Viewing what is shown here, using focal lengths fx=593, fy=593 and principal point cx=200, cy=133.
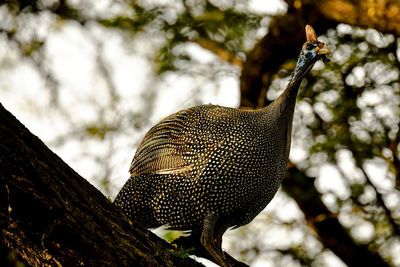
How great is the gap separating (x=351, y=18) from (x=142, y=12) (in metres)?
1.68

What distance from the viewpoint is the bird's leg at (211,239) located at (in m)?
2.84

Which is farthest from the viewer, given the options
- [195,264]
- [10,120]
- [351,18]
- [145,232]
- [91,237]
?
[351,18]

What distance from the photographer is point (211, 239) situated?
9.39ft

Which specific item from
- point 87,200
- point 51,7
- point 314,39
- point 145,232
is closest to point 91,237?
point 87,200

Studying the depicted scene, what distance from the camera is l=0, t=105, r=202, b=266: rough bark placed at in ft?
5.98

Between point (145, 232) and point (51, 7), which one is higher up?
point (51, 7)

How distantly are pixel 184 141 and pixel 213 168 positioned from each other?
232mm

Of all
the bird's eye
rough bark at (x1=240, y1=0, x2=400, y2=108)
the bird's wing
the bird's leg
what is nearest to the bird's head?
the bird's eye

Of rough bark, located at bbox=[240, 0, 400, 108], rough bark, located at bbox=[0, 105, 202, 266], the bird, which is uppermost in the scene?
rough bark, located at bbox=[240, 0, 400, 108]

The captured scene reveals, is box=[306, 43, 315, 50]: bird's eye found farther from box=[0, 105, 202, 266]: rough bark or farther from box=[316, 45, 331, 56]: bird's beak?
box=[0, 105, 202, 266]: rough bark

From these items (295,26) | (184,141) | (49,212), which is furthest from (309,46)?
(49,212)

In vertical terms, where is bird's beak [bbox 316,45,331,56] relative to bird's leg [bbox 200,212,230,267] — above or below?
above

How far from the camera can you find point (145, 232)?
2.44 meters

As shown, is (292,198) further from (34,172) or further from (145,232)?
(34,172)
